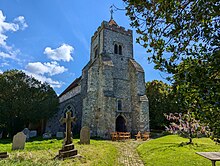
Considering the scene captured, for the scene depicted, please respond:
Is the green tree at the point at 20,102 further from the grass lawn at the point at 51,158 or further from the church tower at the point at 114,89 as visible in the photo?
the grass lawn at the point at 51,158

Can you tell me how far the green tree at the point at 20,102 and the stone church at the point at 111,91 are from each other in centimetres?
421

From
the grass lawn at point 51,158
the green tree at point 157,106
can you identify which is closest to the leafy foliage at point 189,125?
the grass lawn at point 51,158

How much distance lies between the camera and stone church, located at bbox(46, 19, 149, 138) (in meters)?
19.6

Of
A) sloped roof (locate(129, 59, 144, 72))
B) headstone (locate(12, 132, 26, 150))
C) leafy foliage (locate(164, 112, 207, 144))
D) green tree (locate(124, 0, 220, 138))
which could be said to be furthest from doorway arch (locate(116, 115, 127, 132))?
green tree (locate(124, 0, 220, 138))

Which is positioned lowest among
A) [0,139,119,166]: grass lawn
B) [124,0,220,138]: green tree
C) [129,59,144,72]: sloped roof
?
[0,139,119,166]: grass lawn

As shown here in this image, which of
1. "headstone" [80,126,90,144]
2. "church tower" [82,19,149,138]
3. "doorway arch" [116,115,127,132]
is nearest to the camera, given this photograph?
"headstone" [80,126,90,144]

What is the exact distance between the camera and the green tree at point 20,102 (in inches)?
828

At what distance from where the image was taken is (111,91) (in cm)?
2045

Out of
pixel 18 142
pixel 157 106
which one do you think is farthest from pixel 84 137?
pixel 157 106

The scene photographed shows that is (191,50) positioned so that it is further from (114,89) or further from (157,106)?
(157,106)

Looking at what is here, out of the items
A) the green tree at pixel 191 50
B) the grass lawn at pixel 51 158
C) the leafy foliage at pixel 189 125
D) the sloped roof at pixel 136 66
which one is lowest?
the grass lawn at pixel 51 158

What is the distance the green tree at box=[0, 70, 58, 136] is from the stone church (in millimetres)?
4211

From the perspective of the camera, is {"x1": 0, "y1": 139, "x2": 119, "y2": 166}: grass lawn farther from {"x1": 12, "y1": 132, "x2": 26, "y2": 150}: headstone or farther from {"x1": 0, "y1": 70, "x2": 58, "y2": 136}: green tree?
{"x1": 0, "y1": 70, "x2": 58, "y2": 136}: green tree

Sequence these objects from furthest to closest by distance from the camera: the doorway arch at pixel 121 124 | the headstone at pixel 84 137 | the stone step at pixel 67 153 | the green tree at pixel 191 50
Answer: the doorway arch at pixel 121 124 → the headstone at pixel 84 137 → the stone step at pixel 67 153 → the green tree at pixel 191 50
